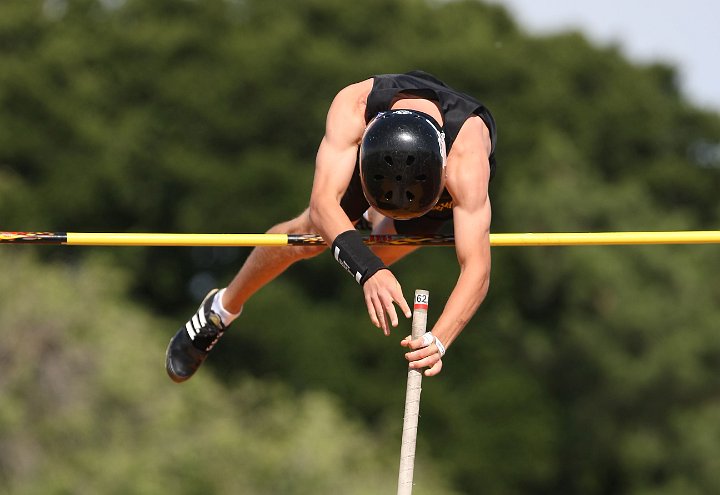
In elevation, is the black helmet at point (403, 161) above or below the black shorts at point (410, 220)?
below

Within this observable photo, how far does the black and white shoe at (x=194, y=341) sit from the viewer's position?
404 inches

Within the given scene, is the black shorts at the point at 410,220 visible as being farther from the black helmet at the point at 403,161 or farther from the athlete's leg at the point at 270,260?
the black helmet at the point at 403,161

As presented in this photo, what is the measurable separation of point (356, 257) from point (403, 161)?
1.80 feet

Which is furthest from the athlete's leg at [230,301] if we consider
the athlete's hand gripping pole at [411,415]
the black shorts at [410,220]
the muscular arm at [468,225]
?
the athlete's hand gripping pole at [411,415]

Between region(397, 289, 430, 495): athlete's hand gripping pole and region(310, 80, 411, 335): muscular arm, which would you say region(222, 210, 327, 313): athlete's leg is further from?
region(397, 289, 430, 495): athlete's hand gripping pole

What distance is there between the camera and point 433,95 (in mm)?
8680

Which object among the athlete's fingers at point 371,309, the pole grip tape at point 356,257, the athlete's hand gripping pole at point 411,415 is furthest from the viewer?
the pole grip tape at point 356,257

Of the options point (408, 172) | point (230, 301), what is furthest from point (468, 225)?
point (230, 301)

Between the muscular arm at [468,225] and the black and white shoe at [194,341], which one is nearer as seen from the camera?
the muscular arm at [468,225]

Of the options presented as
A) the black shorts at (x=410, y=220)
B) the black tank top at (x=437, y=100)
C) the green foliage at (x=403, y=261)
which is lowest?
the black shorts at (x=410, y=220)

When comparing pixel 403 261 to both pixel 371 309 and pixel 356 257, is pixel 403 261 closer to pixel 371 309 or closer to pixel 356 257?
pixel 356 257

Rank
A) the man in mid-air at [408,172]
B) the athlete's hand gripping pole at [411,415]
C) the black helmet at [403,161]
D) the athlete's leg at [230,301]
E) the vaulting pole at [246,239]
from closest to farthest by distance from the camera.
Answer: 1. the athlete's hand gripping pole at [411,415]
2. the man in mid-air at [408,172]
3. the black helmet at [403,161]
4. the vaulting pole at [246,239]
5. the athlete's leg at [230,301]

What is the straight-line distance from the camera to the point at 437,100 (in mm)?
8648

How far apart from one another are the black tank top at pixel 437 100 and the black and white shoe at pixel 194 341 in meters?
2.21
